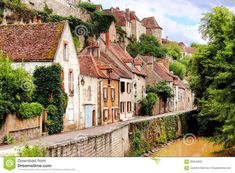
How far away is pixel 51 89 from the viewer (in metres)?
9.28

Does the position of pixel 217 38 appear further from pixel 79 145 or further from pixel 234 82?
pixel 79 145

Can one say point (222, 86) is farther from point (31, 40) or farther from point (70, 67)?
point (70, 67)

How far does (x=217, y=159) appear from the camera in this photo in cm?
413

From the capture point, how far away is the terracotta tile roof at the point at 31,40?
6.84 meters

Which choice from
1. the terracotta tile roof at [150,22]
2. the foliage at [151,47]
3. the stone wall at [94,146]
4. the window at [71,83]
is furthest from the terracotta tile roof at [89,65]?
the terracotta tile roof at [150,22]

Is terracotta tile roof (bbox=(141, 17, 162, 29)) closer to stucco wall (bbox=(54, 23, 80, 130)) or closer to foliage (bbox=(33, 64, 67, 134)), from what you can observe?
stucco wall (bbox=(54, 23, 80, 130))

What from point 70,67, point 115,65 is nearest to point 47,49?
point 70,67

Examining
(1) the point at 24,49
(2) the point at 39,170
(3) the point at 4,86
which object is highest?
(1) the point at 24,49

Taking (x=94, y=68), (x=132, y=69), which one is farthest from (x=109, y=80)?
(x=132, y=69)

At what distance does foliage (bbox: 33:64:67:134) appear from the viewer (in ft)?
29.3

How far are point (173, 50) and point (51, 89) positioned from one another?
4761 millimetres

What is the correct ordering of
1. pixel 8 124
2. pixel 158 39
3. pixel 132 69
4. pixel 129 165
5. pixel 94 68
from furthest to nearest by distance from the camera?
pixel 132 69 < pixel 94 68 < pixel 8 124 < pixel 158 39 < pixel 129 165

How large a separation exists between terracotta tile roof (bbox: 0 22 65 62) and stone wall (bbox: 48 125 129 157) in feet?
4.51

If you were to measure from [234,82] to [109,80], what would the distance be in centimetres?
815
